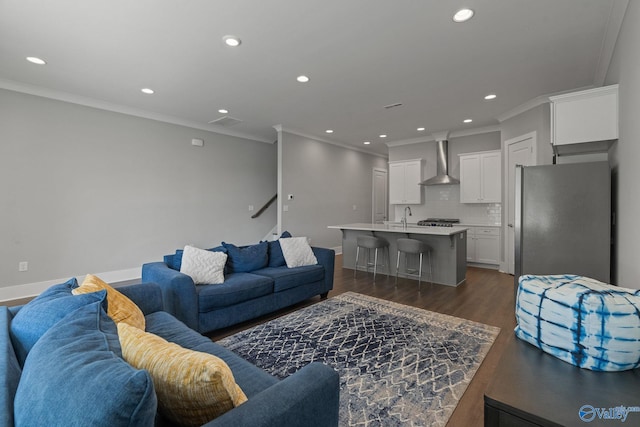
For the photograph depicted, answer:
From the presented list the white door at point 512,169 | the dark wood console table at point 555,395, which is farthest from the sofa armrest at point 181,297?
the white door at point 512,169

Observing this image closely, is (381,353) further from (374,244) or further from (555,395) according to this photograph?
(374,244)

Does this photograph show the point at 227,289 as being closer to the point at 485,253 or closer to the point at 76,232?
the point at 76,232

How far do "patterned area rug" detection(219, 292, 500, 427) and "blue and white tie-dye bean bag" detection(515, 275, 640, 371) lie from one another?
101 centimetres

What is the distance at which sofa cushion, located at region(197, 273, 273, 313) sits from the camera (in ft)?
8.96

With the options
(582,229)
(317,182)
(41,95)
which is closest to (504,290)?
(582,229)

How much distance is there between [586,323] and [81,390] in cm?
145

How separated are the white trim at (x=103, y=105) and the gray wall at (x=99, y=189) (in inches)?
3.2

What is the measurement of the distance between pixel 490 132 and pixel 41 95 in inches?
309

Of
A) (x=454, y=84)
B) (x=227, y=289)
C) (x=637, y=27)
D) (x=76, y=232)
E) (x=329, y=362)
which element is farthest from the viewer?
(x=76, y=232)

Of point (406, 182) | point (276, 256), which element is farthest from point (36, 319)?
point (406, 182)

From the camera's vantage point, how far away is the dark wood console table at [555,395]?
0.79 meters

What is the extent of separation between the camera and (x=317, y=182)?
6.84 metres

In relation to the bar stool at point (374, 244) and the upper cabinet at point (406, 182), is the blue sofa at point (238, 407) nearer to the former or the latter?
the bar stool at point (374, 244)

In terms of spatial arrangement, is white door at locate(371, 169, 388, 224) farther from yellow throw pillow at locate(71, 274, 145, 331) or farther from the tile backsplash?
yellow throw pillow at locate(71, 274, 145, 331)
